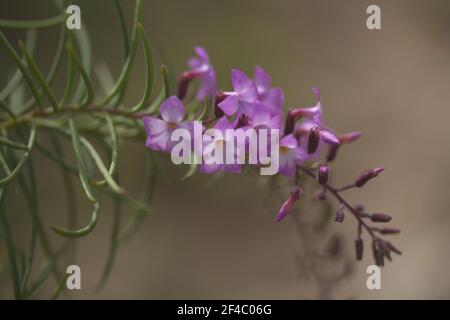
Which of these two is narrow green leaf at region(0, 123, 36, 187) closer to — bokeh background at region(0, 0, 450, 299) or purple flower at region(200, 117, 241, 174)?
purple flower at region(200, 117, 241, 174)

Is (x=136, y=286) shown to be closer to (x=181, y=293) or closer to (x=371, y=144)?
(x=181, y=293)

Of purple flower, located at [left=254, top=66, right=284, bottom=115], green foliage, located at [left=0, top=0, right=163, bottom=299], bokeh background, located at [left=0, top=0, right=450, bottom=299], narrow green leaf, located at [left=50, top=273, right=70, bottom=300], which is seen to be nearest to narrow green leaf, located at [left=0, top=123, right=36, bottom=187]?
green foliage, located at [left=0, top=0, right=163, bottom=299]

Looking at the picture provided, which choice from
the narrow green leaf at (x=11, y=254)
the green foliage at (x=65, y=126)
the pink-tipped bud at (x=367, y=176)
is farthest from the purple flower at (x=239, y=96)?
the narrow green leaf at (x=11, y=254)

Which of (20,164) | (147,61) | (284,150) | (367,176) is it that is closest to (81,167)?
(20,164)

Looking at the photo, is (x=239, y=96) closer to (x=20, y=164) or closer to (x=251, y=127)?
(x=251, y=127)

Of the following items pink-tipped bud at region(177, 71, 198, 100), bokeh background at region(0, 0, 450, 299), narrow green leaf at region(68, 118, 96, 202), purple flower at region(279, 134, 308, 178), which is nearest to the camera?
narrow green leaf at region(68, 118, 96, 202)
